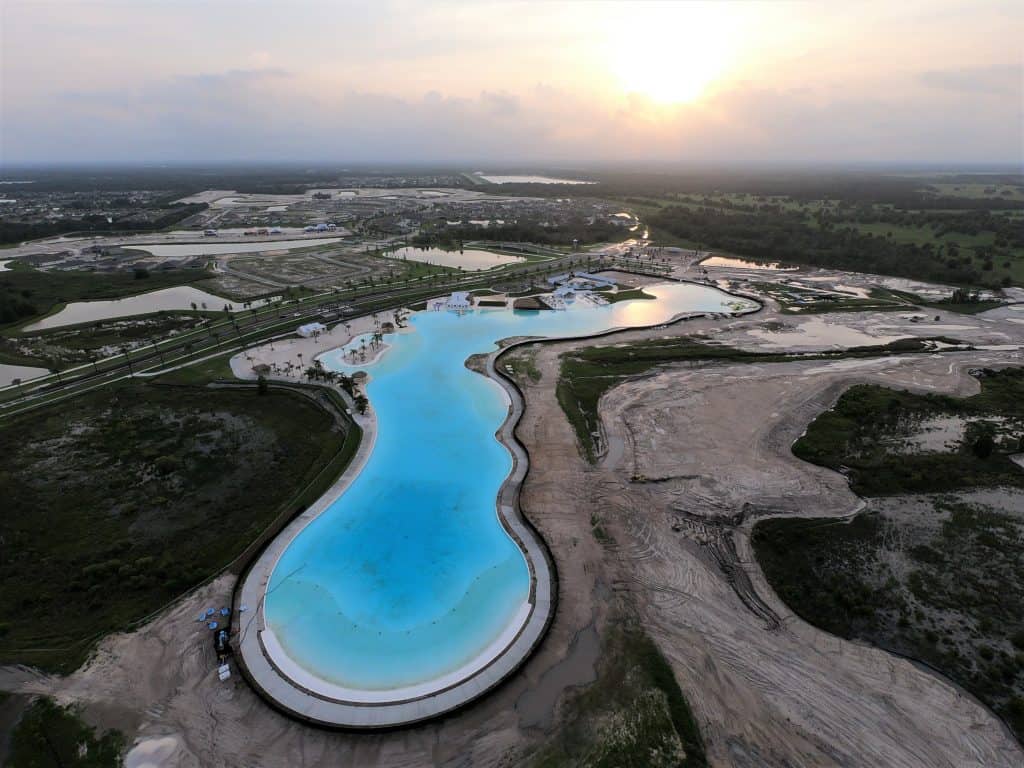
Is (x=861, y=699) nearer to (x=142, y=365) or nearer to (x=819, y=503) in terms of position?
(x=819, y=503)

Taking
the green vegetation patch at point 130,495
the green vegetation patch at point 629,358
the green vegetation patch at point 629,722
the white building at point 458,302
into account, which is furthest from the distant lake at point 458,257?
the green vegetation patch at point 629,722

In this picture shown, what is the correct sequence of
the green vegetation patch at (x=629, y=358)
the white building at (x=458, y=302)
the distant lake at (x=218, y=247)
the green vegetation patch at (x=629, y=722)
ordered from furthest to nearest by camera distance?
1. the distant lake at (x=218, y=247)
2. the white building at (x=458, y=302)
3. the green vegetation patch at (x=629, y=358)
4. the green vegetation patch at (x=629, y=722)

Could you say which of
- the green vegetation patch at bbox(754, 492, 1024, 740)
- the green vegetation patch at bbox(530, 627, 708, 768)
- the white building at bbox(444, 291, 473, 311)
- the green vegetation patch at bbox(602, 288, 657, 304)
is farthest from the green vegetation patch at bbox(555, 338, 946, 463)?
the white building at bbox(444, 291, 473, 311)

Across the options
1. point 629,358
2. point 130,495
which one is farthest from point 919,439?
point 130,495

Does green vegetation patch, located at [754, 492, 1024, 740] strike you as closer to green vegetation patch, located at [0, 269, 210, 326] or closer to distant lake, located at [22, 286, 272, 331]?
distant lake, located at [22, 286, 272, 331]

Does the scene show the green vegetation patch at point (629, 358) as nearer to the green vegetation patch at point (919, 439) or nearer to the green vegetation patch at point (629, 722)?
the green vegetation patch at point (919, 439)

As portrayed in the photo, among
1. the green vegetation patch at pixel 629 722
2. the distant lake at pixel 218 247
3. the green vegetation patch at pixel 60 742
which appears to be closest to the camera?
the green vegetation patch at pixel 60 742
